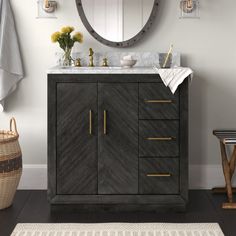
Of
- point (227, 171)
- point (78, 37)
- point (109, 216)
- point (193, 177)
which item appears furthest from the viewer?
point (193, 177)

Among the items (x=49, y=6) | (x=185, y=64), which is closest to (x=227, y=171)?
(x=185, y=64)

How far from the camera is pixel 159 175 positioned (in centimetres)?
349

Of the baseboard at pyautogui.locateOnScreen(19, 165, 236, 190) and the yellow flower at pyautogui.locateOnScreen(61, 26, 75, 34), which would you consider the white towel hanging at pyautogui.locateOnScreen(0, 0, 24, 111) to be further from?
the baseboard at pyautogui.locateOnScreen(19, 165, 236, 190)

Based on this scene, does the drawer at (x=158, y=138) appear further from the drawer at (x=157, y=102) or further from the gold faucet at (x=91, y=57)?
the gold faucet at (x=91, y=57)

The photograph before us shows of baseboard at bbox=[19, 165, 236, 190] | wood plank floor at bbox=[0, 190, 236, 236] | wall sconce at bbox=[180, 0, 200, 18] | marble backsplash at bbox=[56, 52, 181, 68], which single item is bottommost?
wood plank floor at bbox=[0, 190, 236, 236]

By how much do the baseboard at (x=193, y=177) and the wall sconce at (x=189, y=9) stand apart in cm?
115

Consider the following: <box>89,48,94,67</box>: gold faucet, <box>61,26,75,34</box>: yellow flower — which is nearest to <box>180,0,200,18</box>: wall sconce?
<box>89,48,94,67</box>: gold faucet

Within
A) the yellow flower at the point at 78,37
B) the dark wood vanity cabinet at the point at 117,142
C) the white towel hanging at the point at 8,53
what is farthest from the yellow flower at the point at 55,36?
the dark wood vanity cabinet at the point at 117,142

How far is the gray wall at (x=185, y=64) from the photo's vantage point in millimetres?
4012

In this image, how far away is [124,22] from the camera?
3.96m

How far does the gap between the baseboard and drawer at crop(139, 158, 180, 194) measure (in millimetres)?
644

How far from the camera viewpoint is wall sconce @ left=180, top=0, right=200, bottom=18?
156 inches

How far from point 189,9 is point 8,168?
176 cm

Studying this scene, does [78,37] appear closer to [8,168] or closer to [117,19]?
[117,19]
